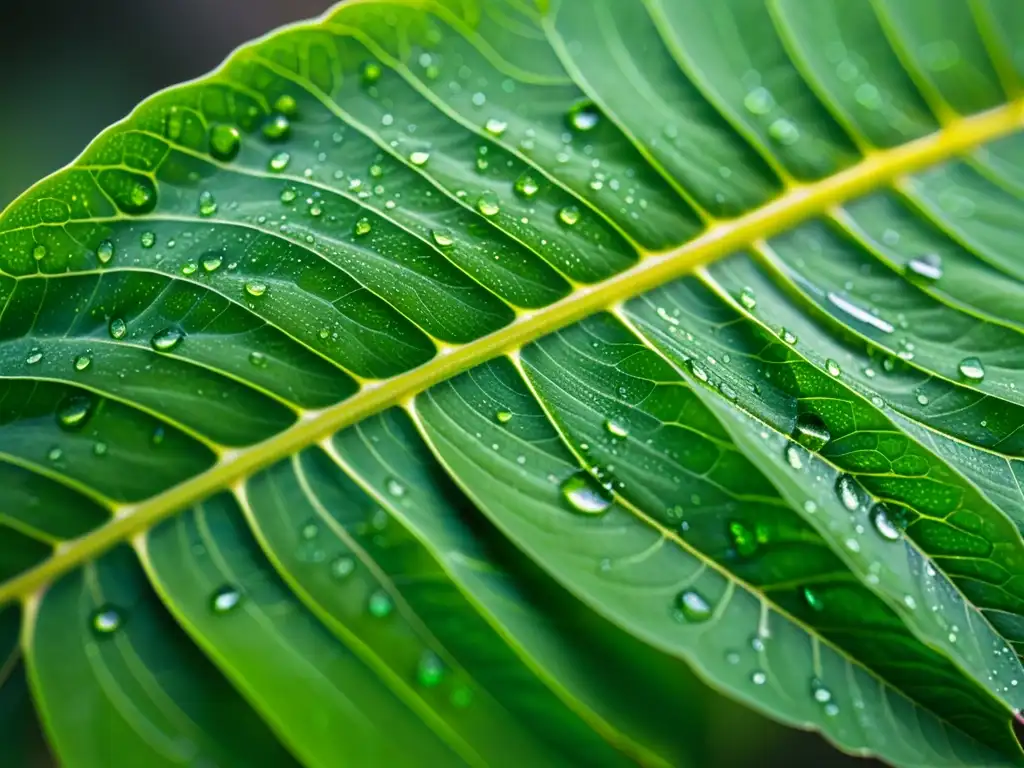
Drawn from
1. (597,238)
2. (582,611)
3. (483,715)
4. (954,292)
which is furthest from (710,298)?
(483,715)

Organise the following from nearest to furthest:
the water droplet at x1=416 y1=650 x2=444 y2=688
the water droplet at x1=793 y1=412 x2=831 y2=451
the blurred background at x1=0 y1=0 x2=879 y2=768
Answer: the water droplet at x1=416 y1=650 x2=444 y2=688
the water droplet at x1=793 y1=412 x2=831 y2=451
the blurred background at x1=0 y1=0 x2=879 y2=768

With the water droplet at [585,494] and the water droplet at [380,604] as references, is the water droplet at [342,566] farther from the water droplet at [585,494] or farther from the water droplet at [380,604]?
the water droplet at [585,494]

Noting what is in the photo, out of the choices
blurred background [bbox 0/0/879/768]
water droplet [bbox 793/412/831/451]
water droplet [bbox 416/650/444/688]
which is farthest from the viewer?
blurred background [bbox 0/0/879/768]

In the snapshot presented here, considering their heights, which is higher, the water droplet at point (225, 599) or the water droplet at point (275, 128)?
the water droplet at point (275, 128)

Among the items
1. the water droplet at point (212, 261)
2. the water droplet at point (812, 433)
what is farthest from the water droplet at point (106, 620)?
the water droplet at point (812, 433)

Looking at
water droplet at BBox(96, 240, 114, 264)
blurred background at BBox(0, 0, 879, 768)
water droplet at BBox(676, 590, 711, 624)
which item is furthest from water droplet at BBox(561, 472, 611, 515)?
blurred background at BBox(0, 0, 879, 768)

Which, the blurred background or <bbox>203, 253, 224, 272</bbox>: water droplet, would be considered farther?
the blurred background

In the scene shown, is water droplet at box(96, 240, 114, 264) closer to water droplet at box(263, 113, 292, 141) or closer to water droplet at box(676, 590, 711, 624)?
water droplet at box(263, 113, 292, 141)
